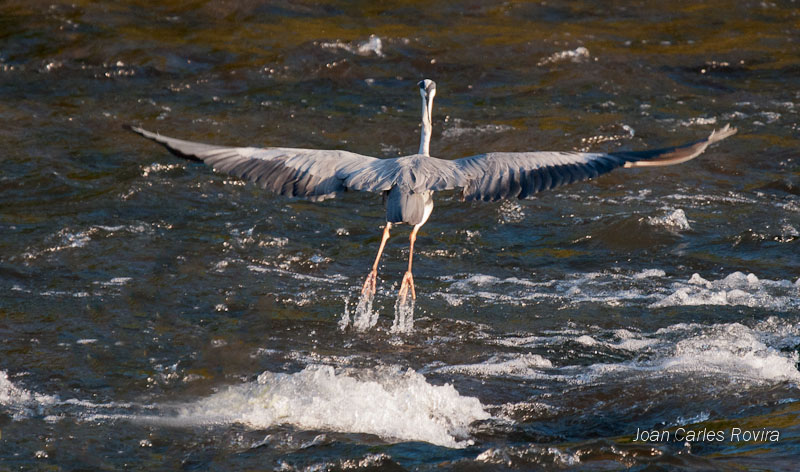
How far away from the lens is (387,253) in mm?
8570

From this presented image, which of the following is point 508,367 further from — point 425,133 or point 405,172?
point 425,133

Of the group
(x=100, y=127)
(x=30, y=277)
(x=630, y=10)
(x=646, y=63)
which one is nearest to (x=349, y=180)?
(x=30, y=277)

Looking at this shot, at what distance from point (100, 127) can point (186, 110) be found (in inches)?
44.7

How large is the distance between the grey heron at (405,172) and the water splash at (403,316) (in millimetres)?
162

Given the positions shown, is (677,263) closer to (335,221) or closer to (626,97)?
(335,221)

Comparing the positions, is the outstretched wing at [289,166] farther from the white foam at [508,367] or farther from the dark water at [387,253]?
the white foam at [508,367]

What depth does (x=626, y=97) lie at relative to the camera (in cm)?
1234

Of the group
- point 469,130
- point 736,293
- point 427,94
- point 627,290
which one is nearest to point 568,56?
point 469,130

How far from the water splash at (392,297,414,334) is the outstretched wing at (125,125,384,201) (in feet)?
3.42

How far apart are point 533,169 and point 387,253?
226cm

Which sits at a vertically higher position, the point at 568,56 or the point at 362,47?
A: the point at 362,47

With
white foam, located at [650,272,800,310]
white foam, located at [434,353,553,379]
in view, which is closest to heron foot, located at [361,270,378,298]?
white foam, located at [434,353,553,379]

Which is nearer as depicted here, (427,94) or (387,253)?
(427,94)

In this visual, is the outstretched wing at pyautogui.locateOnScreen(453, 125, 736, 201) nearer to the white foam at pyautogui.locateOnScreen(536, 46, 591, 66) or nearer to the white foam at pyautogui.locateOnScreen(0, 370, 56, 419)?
the white foam at pyautogui.locateOnScreen(0, 370, 56, 419)
